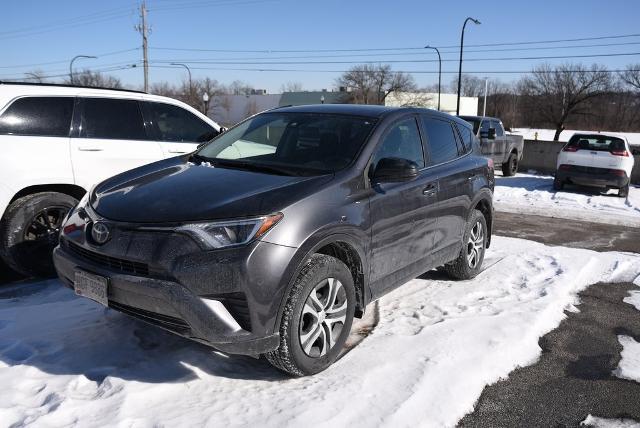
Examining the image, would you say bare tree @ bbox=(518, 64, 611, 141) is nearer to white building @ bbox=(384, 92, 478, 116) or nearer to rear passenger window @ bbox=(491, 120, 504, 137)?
white building @ bbox=(384, 92, 478, 116)

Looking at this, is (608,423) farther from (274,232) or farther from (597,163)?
(597,163)

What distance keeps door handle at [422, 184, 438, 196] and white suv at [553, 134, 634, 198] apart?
1015 centimetres

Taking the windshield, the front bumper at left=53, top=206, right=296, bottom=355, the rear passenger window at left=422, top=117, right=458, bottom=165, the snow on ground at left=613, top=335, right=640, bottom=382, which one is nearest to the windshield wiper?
the windshield

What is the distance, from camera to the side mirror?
12.6ft

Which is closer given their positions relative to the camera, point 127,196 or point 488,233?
point 127,196

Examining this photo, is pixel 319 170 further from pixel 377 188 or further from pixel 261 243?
pixel 261 243

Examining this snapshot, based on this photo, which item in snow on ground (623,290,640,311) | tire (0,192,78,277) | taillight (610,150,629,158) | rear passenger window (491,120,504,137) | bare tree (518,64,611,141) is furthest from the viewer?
bare tree (518,64,611,141)

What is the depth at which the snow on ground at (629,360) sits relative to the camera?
375 cm

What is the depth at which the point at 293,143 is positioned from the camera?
435 centimetres

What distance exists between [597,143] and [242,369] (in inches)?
516

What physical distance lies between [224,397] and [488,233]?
3911 mm

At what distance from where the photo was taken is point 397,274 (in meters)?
4.20

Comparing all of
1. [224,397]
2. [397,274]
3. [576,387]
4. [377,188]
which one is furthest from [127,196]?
[576,387]

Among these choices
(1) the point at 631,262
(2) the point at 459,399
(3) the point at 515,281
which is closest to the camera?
(2) the point at 459,399
